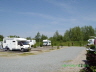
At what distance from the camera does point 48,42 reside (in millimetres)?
45688

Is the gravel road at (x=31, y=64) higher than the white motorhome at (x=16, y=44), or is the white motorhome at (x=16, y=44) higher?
the white motorhome at (x=16, y=44)

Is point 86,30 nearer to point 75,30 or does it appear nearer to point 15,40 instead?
point 75,30

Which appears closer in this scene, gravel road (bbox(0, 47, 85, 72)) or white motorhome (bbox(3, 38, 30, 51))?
gravel road (bbox(0, 47, 85, 72))

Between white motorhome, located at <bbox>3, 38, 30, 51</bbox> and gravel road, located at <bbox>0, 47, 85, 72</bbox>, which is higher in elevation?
white motorhome, located at <bbox>3, 38, 30, 51</bbox>

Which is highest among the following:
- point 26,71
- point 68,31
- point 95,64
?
point 68,31

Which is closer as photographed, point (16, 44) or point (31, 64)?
point (31, 64)

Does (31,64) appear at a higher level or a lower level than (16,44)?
lower

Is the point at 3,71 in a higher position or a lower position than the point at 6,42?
lower

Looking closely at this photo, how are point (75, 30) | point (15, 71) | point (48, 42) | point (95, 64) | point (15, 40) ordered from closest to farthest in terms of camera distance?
point (95, 64), point (15, 71), point (15, 40), point (48, 42), point (75, 30)

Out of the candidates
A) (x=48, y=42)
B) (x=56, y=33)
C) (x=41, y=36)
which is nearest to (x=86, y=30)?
(x=56, y=33)

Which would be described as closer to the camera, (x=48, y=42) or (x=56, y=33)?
(x=48, y=42)

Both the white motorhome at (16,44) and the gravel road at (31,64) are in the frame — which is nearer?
the gravel road at (31,64)

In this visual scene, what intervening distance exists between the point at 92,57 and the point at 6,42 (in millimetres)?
19557

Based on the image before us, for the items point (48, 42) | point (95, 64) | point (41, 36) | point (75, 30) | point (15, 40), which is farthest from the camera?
point (75, 30)
